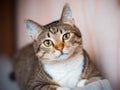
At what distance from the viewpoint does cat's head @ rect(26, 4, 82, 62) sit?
855mm

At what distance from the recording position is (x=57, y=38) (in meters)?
0.87

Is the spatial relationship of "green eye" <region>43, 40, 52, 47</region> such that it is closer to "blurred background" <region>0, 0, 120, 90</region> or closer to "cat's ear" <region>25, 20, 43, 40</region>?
"cat's ear" <region>25, 20, 43, 40</region>

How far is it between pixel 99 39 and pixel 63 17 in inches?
11.4

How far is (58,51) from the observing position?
838mm

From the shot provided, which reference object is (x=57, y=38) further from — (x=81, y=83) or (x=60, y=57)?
(x=81, y=83)

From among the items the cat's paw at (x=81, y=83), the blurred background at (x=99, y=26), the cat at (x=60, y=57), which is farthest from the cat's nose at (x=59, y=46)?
the blurred background at (x=99, y=26)

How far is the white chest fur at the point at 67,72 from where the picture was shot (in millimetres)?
923

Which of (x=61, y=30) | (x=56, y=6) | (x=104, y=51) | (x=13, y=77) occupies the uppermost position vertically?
(x=56, y=6)

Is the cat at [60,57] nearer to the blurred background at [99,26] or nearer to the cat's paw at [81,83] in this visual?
the cat's paw at [81,83]

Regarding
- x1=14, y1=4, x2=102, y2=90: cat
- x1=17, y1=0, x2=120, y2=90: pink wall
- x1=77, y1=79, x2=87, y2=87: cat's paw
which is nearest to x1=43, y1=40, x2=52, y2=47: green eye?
x1=14, y1=4, x2=102, y2=90: cat

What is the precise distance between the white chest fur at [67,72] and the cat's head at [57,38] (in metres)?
0.05

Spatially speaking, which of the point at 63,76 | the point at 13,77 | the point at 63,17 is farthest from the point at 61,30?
the point at 13,77

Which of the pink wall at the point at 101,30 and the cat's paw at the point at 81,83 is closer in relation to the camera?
the cat's paw at the point at 81,83

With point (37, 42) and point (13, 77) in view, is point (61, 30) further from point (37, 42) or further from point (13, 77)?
point (13, 77)
